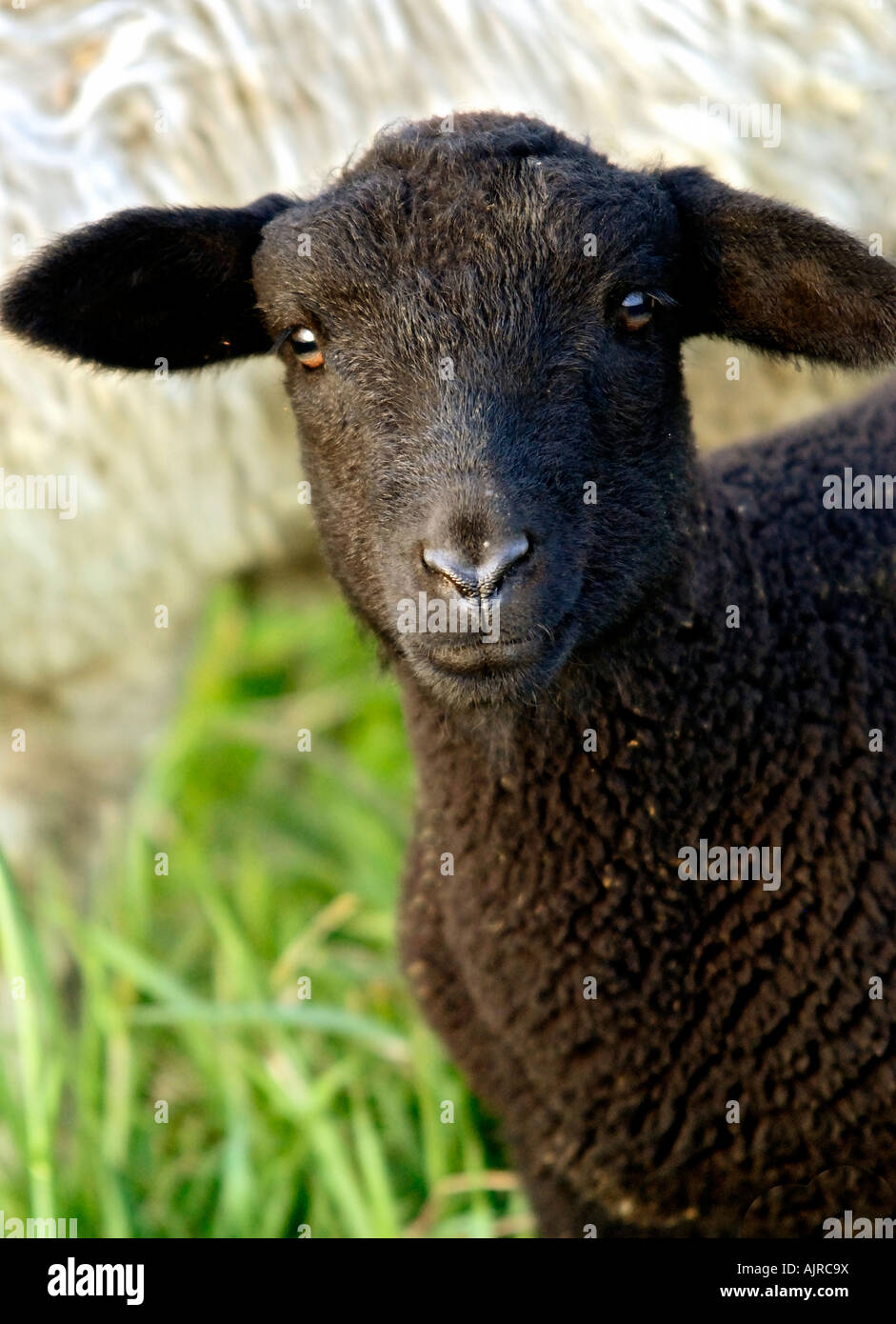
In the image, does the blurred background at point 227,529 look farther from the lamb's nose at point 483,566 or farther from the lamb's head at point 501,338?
the lamb's nose at point 483,566

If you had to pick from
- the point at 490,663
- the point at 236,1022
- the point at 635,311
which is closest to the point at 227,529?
the point at 236,1022

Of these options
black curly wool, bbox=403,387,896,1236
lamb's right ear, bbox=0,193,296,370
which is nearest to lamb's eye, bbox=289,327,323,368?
lamb's right ear, bbox=0,193,296,370

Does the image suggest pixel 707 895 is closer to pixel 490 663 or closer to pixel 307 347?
pixel 490 663

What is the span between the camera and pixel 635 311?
3.23 metres

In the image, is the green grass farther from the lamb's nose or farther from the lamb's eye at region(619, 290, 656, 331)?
the lamb's eye at region(619, 290, 656, 331)

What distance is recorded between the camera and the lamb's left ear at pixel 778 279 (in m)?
3.14

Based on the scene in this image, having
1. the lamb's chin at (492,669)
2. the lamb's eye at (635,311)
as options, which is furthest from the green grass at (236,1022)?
the lamb's eye at (635,311)

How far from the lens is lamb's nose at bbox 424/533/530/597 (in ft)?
9.34

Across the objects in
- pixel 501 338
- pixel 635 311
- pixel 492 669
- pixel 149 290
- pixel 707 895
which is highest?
pixel 149 290

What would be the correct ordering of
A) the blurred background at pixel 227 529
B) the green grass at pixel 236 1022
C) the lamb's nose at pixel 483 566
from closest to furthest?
the lamb's nose at pixel 483 566
the green grass at pixel 236 1022
the blurred background at pixel 227 529

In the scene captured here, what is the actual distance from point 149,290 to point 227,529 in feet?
6.52
